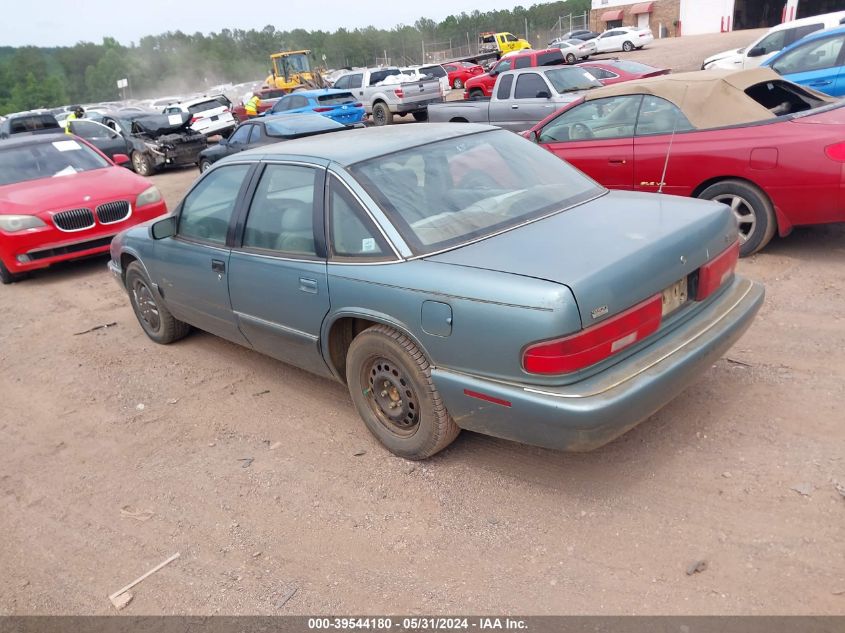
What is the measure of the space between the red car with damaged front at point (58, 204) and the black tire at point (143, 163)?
862 cm

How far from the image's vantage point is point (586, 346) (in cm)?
283

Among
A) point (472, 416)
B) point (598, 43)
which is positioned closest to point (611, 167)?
point (472, 416)

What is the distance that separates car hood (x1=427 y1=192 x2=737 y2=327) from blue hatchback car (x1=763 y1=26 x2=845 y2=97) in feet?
26.1

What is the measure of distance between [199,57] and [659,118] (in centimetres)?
8645

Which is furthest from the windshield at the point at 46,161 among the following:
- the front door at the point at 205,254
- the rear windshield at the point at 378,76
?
the rear windshield at the point at 378,76

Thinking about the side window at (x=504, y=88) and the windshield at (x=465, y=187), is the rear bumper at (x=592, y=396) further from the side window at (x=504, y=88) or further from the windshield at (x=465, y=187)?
the side window at (x=504, y=88)

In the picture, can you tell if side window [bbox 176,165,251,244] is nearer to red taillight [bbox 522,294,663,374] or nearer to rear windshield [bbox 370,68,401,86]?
red taillight [bbox 522,294,663,374]

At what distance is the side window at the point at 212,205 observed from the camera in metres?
4.45

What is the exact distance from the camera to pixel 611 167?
21.3 ft

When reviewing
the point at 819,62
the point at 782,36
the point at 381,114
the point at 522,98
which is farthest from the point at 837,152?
the point at 381,114

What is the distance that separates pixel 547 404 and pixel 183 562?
184 cm

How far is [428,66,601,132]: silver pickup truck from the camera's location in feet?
39.3

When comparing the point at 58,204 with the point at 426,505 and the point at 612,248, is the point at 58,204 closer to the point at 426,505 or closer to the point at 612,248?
the point at 426,505

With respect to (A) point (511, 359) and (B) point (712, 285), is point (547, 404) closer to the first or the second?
(A) point (511, 359)
